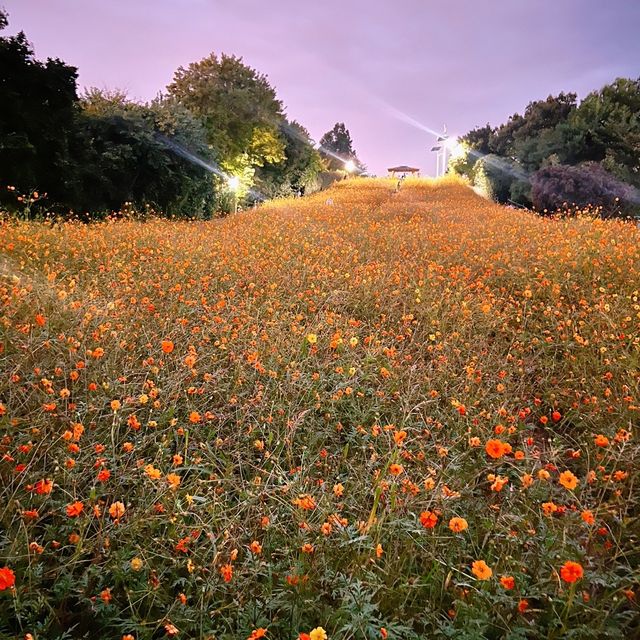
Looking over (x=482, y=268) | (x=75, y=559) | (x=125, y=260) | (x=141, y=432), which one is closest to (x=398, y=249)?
(x=482, y=268)

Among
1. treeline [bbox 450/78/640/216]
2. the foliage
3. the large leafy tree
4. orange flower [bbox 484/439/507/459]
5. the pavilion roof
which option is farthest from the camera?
the pavilion roof

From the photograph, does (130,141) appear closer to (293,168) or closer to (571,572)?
(571,572)

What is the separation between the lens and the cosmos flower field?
1.66m

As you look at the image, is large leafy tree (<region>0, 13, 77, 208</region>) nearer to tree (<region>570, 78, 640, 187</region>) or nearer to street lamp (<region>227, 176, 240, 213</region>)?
street lamp (<region>227, 176, 240, 213</region>)

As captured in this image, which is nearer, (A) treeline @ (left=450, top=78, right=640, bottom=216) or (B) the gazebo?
(A) treeline @ (left=450, top=78, right=640, bottom=216)

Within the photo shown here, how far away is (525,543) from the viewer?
187 cm

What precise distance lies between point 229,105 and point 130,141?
33.7 feet

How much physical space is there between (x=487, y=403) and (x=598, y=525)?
1.26 meters

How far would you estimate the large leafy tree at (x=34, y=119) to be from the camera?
9766 millimetres

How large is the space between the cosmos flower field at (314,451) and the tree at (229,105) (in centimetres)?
1798

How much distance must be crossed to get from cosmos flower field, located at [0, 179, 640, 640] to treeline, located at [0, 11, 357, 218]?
520 cm

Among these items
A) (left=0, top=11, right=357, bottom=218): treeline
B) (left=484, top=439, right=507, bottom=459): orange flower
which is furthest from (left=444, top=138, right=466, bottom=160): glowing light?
(left=484, top=439, right=507, bottom=459): orange flower

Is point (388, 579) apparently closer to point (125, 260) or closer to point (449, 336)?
point (449, 336)

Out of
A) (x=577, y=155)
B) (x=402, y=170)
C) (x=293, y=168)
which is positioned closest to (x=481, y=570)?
(x=577, y=155)
